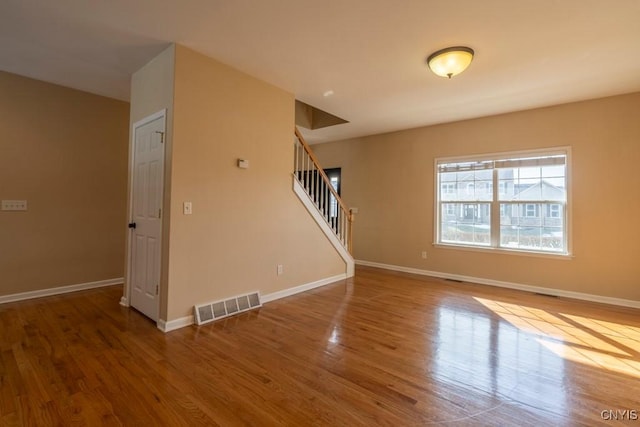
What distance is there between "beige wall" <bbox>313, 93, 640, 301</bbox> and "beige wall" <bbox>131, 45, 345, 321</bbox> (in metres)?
2.40

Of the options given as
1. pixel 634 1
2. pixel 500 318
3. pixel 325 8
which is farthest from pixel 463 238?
pixel 325 8

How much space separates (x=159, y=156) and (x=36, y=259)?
2329 millimetres

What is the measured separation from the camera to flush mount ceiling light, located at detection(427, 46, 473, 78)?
281 centimetres

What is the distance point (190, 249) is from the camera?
2.97 m

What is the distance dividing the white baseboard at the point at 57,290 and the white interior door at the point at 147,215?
1274mm

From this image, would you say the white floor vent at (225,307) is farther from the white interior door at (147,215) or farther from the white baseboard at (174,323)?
the white interior door at (147,215)

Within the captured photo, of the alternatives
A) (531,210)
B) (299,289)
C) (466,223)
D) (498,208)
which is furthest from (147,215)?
(531,210)

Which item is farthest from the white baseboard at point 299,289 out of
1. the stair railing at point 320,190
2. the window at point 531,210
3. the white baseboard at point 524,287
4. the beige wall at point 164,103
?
the window at point 531,210

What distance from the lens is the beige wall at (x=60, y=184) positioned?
3.53 metres

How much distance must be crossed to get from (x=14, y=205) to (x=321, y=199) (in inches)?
150

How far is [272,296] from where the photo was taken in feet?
12.5

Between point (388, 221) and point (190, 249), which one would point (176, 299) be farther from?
point (388, 221)

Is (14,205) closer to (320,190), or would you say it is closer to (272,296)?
(272,296)

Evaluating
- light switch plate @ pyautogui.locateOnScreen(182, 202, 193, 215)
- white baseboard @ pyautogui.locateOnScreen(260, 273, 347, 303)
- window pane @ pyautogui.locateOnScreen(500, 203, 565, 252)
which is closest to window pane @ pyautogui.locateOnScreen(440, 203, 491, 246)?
window pane @ pyautogui.locateOnScreen(500, 203, 565, 252)
